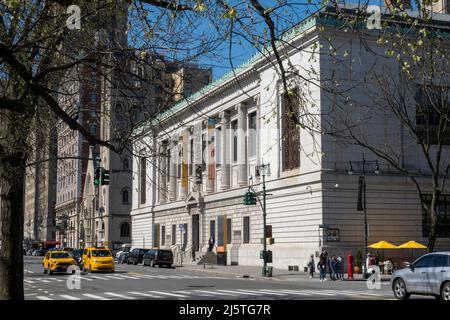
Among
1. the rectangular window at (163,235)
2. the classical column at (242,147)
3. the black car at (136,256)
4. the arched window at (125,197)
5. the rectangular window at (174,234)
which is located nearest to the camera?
the classical column at (242,147)

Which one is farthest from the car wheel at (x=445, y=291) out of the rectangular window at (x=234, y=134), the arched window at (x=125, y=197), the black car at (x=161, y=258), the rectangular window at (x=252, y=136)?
Result: the arched window at (x=125, y=197)

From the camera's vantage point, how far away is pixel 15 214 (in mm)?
13648

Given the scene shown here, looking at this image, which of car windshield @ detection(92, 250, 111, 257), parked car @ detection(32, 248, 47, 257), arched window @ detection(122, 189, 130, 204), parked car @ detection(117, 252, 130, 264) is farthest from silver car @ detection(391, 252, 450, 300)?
arched window @ detection(122, 189, 130, 204)

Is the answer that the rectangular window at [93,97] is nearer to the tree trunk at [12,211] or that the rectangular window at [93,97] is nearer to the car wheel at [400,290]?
the tree trunk at [12,211]

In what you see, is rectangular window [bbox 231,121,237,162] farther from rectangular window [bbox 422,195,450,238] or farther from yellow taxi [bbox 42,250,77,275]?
yellow taxi [bbox 42,250,77,275]

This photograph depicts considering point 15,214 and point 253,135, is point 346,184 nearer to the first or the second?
point 253,135

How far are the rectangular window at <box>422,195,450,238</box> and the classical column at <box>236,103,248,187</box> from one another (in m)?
18.1

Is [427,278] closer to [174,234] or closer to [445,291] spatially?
[445,291]

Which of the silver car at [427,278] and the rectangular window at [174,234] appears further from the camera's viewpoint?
the rectangular window at [174,234]

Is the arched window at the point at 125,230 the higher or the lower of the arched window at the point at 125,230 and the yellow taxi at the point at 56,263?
the higher

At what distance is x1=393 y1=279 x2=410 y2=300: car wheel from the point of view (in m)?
22.2

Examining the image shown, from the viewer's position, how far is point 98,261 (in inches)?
1784

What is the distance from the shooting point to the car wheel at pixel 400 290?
22.2 m

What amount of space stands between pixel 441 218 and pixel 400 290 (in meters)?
29.0
